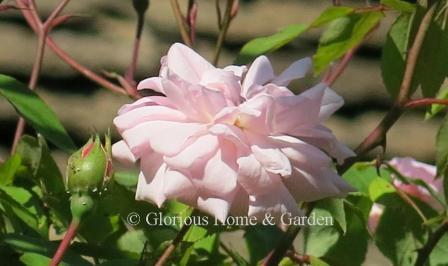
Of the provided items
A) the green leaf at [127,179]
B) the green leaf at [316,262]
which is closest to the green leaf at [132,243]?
the green leaf at [127,179]

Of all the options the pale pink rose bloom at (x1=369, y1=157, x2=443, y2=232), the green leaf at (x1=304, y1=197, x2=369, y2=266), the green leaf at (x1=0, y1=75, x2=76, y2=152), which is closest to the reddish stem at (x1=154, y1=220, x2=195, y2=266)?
the green leaf at (x1=0, y1=75, x2=76, y2=152)

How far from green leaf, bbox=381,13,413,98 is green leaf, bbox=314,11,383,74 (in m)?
0.03

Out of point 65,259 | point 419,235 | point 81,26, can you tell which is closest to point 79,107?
point 81,26

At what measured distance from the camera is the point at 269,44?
1039 mm

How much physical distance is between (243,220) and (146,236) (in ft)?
0.41

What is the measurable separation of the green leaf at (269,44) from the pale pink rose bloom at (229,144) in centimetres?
27

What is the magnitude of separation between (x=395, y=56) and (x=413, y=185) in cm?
23

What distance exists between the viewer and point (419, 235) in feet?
3.44

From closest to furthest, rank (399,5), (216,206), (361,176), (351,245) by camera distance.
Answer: (216,206), (399,5), (351,245), (361,176)

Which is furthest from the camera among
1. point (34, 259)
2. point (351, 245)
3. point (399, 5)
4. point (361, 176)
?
point (361, 176)

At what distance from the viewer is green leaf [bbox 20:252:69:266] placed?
0.79 m

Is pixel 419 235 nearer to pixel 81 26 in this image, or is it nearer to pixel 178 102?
pixel 178 102

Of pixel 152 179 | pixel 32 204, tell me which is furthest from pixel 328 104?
pixel 32 204

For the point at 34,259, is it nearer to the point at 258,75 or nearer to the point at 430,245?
the point at 258,75
